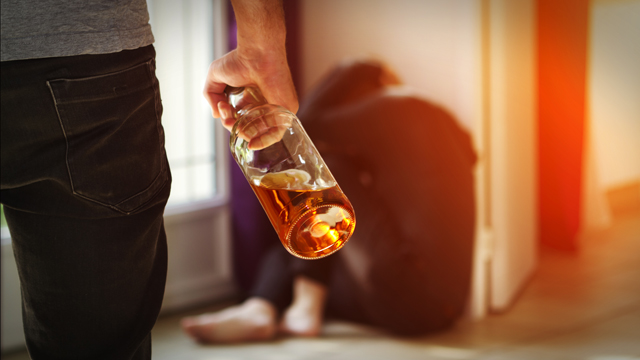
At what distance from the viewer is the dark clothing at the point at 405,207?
5.69 ft

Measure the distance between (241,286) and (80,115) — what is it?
73.7 inches

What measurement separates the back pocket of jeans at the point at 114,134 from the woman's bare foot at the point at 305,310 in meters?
1.27

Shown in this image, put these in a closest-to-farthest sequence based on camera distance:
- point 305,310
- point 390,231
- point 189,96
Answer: point 390,231
point 305,310
point 189,96

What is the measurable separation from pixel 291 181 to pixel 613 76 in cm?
290

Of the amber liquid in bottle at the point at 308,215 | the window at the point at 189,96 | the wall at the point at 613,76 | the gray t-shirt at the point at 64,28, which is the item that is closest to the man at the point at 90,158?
the gray t-shirt at the point at 64,28

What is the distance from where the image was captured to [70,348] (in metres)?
0.64

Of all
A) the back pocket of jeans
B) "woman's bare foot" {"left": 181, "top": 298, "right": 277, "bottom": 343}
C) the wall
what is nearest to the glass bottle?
the back pocket of jeans

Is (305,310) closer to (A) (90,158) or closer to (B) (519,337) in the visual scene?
(B) (519,337)

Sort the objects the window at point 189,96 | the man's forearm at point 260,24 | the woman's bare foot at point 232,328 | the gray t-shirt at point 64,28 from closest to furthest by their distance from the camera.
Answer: the gray t-shirt at point 64,28, the man's forearm at point 260,24, the woman's bare foot at point 232,328, the window at point 189,96

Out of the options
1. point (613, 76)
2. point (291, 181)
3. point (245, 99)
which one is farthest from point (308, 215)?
point (613, 76)

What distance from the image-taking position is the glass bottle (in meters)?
0.59

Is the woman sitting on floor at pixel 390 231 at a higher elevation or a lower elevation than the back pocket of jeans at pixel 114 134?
lower

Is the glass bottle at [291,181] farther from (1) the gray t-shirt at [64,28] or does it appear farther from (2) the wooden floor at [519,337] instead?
(2) the wooden floor at [519,337]

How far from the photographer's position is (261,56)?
2.25 feet
